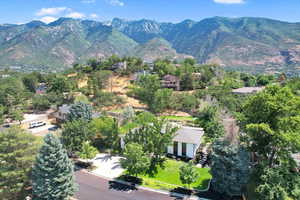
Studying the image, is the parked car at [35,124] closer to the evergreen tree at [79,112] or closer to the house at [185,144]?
the evergreen tree at [79,112]

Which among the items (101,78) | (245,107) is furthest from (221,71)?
(245,107)

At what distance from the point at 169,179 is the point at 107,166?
31.9ft

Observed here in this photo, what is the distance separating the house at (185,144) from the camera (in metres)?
30.9

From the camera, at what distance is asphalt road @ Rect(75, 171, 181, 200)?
894 inches

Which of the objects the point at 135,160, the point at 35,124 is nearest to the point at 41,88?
the point at 35,124

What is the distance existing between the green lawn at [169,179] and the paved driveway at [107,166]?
3866 millimetres

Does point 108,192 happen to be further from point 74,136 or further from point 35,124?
point 35,124

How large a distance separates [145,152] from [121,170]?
15.1 ft

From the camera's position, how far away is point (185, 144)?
31.3 m

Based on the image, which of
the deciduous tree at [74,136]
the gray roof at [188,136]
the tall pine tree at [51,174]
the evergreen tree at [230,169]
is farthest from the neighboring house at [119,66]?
the evergreen tree at [230,169]

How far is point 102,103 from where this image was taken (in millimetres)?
59094

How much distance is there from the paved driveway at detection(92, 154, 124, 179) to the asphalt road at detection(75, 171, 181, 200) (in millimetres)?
1552

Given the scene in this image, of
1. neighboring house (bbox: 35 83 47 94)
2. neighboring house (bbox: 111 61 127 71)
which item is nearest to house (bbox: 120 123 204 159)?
neighboring house (bbox: 35 83 47 94)

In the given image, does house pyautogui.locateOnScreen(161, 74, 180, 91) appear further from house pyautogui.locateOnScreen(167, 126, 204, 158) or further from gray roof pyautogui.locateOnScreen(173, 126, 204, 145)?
house pyautogui.locateOnScreen(167, 126, 204, 158)
